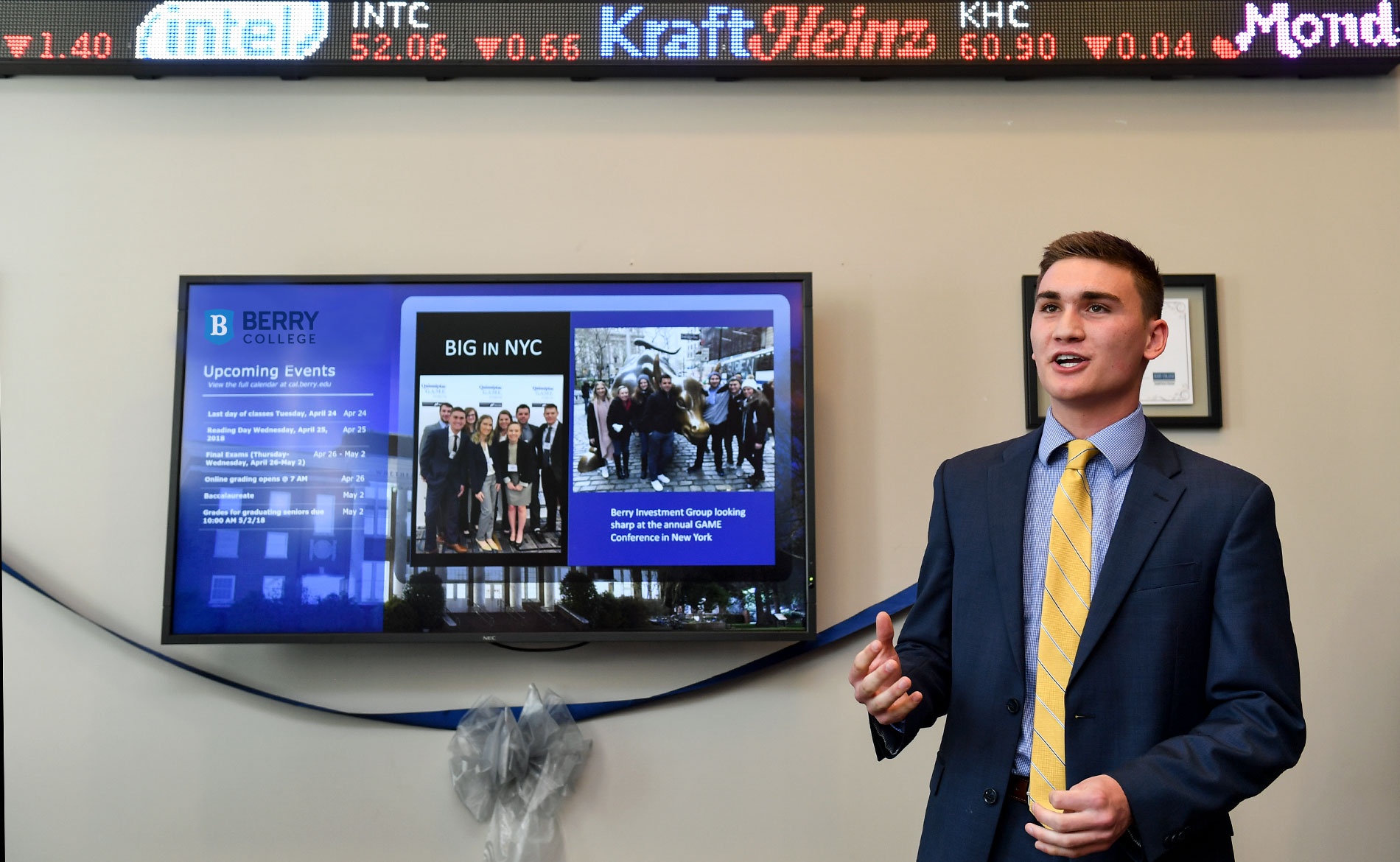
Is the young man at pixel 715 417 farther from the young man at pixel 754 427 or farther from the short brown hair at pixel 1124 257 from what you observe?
the short brown hair at pixel 1124 257

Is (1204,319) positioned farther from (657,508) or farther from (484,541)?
(484,541)

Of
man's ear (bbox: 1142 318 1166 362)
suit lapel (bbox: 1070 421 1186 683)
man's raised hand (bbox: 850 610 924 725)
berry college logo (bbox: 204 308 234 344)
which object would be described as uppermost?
berry college logo (bbox: 204 308 234 344)

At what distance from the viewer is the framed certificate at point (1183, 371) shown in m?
2.63

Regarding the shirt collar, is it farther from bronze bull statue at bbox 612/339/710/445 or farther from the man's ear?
bronze bull statue at bbox 612/339/710/445

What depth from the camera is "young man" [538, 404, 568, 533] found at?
2.54 meters

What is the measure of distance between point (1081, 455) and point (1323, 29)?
1.81 metres

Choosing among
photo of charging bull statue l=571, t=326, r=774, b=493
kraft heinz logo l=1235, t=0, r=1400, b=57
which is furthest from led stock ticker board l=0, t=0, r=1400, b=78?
photo of charging bull statue l=571, t=326, r=774, b=493

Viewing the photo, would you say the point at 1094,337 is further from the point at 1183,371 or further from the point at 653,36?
the point at 653,36

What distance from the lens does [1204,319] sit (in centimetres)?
266

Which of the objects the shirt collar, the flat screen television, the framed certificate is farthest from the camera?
the framed certificate

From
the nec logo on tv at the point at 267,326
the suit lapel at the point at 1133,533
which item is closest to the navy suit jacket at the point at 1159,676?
the suit lapel at the point at 1133,533

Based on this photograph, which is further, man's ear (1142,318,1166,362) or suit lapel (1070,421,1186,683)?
man's ear (1142,318,1166,362)

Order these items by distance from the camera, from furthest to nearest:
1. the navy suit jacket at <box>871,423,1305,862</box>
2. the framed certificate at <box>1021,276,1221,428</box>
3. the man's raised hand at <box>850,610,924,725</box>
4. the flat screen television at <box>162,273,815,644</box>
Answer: the framed certificate at <box>1021,276,1221,428</box>, the flat screen television at <box>162,273,815,644</box>, the man's raised hand at <box>850,610,924,725</box>, the navy suit jacket at <box>871,423,1305,862</box>

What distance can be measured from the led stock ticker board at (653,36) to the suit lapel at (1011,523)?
139 cm
